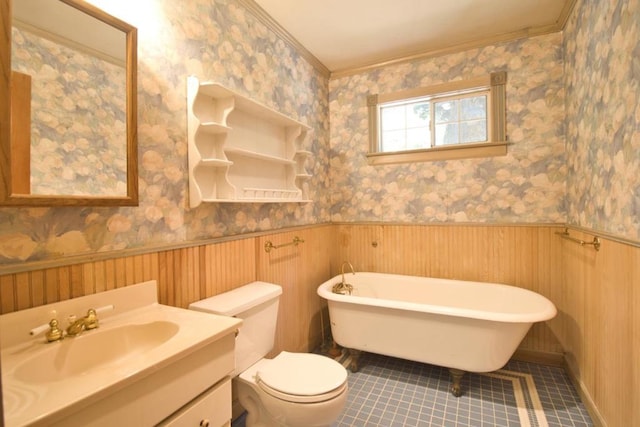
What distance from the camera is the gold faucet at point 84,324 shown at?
1.11 meters

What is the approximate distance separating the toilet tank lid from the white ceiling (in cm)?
186

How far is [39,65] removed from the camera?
1094 mm

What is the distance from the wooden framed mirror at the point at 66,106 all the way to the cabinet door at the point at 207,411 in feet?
2.68

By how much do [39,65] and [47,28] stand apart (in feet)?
0.49

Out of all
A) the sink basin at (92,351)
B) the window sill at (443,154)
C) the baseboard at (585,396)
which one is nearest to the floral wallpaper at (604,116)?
the window sill at (443,154)

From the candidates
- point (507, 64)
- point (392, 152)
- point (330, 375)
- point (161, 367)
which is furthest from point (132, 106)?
point (507, 64)

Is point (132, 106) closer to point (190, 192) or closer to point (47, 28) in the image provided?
point (47, 28)

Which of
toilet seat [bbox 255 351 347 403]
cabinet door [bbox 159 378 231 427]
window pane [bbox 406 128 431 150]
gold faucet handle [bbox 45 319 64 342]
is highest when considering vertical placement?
window pane [bbox 406 128 431 150]

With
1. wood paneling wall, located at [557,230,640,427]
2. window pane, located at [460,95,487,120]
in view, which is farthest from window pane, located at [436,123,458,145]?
wood paneling wall, located at [557,230,640,427]

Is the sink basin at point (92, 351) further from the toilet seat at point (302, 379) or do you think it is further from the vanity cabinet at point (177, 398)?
the toilet seat at point (302, 379)

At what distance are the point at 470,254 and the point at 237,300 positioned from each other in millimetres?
2015

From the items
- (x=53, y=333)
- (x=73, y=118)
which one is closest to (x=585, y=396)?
(x=53, y=333)

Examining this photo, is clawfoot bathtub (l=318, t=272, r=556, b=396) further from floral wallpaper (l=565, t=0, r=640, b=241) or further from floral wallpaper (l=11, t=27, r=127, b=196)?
floral wallpaper (l=11, t=27, r=127, b=196)

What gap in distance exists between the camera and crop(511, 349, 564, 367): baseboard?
2463 millimetres
